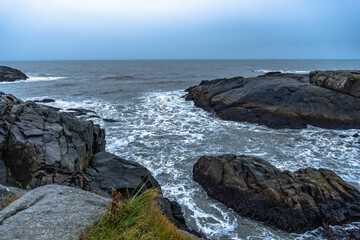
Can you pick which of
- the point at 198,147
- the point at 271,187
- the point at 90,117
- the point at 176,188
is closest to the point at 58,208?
the point at 176,188

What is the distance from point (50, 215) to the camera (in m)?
3.99

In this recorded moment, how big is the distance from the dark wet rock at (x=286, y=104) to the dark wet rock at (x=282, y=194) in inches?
486

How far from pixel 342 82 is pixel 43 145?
96.4 ft

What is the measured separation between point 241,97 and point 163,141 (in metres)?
13.8

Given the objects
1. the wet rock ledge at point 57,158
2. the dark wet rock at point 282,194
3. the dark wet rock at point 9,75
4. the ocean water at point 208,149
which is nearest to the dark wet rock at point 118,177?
the wet rock ledge at point 57,158

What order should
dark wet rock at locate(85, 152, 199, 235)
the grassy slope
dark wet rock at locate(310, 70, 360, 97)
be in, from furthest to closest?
1. dark wet rock at locate(310, 70, 360, 97)
2. dark wet rock at locate(85, 152, 199, 235)
3. the grassy slope

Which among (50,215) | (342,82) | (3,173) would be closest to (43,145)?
(3,173)

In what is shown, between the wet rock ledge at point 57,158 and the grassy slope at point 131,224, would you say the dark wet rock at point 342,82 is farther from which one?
the grassy slope at point 131,224

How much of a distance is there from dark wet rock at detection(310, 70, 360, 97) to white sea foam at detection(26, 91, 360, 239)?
612 cm

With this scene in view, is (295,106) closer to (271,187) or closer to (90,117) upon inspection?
(271,187)

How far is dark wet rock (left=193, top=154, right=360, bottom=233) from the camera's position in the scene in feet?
29.4

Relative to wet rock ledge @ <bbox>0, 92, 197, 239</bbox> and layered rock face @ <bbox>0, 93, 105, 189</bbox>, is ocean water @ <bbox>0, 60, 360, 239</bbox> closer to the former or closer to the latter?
wet rock ledge @ <bbox>0, 92, 197, 239</bbox>

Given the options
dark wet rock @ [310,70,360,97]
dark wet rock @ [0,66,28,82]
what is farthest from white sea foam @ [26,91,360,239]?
dark wet rock @ [0,66,28,82]

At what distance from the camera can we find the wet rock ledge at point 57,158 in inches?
372
